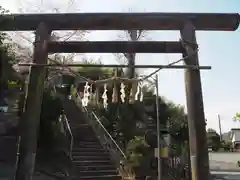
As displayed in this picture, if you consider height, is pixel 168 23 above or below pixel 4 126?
above

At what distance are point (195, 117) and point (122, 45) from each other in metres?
2.19

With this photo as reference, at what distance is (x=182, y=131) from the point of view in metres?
28.2

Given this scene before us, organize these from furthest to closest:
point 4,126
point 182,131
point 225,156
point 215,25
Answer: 1. point 225,156
2. point 182,131
3. point 4,126
4. point 215,25

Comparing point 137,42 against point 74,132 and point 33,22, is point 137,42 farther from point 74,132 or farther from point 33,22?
point 74,132

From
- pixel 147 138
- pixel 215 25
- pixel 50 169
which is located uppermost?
pixel 215 25

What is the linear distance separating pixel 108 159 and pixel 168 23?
41.4 ft

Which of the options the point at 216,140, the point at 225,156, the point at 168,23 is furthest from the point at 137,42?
the point at 216,140

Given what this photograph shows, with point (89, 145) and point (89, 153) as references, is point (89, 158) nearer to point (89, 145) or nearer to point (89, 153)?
point (89, 153)

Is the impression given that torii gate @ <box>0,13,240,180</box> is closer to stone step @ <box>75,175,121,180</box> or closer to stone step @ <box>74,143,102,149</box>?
stone step @ <box>75,175,121,180</box>

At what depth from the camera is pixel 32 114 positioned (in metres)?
6.31

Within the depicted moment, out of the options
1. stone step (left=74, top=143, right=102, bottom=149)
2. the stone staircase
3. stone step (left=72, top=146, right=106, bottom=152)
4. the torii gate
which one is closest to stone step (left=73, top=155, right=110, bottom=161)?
the stone staircase

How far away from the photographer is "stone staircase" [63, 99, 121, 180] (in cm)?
1593

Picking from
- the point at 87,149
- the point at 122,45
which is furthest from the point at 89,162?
the point at 122,45

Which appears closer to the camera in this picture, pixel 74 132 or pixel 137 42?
pixel 137 42
